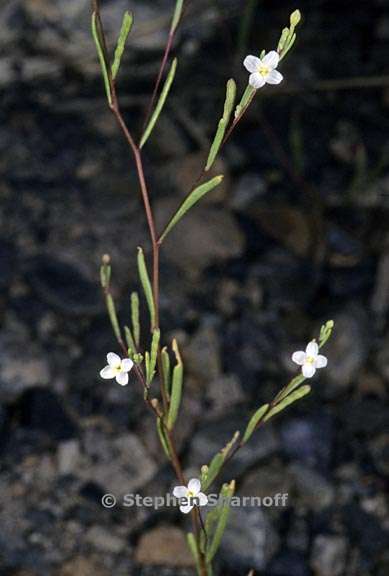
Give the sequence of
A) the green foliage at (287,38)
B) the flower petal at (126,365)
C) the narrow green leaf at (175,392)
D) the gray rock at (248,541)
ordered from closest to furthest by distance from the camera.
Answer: the green foliage at (287,38), the flower petal at (126,365), the narrow green leaf at (175,392), the gray rock at (248,541)

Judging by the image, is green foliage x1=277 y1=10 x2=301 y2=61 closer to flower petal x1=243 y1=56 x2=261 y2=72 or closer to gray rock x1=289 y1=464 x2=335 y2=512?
flower petal x1=243 y1=56 x2=261 y2=72

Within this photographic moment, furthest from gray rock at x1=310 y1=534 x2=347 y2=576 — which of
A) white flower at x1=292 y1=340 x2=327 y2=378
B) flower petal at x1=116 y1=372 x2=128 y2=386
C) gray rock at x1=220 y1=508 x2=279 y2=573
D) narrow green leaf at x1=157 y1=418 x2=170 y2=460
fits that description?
flower petal at x1=116 y1=372 x2=128 y2=386

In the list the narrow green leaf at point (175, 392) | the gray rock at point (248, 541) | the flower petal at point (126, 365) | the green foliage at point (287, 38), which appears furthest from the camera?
the gray rock at point (248, 541)

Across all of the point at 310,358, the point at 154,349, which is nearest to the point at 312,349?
the point at 310,358

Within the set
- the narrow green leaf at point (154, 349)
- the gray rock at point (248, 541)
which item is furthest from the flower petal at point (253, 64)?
the gray rock at point (248, 541)

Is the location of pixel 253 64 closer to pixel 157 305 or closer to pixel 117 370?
pixel 157 305

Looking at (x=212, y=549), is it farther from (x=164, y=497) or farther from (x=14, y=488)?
(x=14, y=488)

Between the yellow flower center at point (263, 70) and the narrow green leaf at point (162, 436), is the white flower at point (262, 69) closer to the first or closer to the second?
the yellow flower center at point (263, 70)

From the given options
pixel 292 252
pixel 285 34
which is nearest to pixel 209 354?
pixel 292 252
